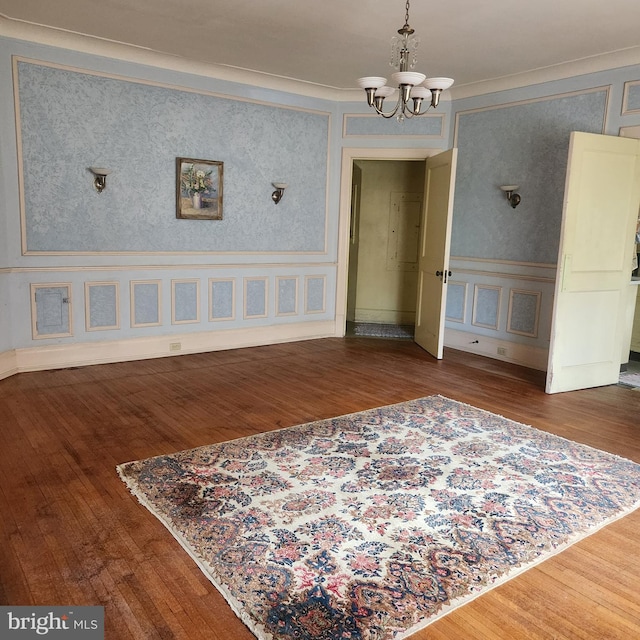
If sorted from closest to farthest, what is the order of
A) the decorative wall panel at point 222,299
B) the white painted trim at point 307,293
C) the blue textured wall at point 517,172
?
the blue textured wall at point 517,172 → the decorative wall panel at point 222,299 → the white painted trim at point 307,293

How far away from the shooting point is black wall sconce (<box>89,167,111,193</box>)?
5109 mm

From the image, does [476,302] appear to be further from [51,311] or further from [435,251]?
[51,311]

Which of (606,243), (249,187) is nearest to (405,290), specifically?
(249,187)

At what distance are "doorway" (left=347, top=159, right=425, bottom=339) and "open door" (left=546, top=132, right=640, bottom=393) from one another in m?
3.29

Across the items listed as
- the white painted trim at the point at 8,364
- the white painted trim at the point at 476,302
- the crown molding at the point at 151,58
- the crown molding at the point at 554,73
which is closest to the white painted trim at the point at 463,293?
the white painted trim at the point at 476,302

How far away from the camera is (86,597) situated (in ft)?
6.78

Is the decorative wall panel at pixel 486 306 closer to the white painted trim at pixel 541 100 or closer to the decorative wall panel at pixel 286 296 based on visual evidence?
the white painted trim at pixel 541 100

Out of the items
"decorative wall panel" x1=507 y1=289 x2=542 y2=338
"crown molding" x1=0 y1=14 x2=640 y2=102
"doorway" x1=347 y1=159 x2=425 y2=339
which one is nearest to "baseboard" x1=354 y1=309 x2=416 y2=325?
"doorway" x1=347 y1=159 x2=425 y2=339

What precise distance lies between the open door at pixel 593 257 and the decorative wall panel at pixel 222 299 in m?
3.35

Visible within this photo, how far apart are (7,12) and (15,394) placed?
3.02 m

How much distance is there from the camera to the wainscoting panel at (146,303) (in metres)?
5.57

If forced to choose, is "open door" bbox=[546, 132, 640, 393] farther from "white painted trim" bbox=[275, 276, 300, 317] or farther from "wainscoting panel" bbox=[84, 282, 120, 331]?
"wainscoting panel" bbox=[84, 282, 120, 331]

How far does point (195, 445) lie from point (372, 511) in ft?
4.30

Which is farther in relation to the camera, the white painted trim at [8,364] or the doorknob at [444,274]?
the doorknob at [444,274]
